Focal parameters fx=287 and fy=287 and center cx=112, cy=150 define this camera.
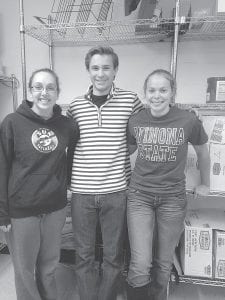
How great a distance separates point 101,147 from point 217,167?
2.25 feet

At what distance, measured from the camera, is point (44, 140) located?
4.16 feet

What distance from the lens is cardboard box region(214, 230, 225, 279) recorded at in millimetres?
1652

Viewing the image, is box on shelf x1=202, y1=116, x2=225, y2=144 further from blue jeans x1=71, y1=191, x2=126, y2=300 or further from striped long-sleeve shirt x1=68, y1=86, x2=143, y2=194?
blue jeans x1=71, y1=191, x2=126, y2=300

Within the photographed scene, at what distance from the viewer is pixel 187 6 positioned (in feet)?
6.07

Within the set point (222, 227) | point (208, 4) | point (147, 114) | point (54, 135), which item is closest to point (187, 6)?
point (208, 4)

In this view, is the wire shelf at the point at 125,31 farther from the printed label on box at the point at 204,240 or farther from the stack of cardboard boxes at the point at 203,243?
the printed label on box at the point at 204,240

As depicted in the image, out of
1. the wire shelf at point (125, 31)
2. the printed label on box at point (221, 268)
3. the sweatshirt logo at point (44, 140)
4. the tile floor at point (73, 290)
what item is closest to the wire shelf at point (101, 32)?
the wire shelf at point (125, 31)

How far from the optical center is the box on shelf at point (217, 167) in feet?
5.22

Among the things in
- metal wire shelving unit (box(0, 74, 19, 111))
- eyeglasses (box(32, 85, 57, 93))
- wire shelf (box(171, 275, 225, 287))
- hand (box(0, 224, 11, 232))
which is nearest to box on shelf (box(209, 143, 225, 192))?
wire shelf (box(171, 275, 225, 287))

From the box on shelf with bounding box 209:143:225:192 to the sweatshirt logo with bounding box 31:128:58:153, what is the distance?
87 centimetres

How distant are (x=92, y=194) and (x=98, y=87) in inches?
20.4

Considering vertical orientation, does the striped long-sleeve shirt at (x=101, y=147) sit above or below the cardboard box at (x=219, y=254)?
above

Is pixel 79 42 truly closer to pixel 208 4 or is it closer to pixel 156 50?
pixel 156 50

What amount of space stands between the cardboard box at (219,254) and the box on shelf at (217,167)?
0.27 metres
